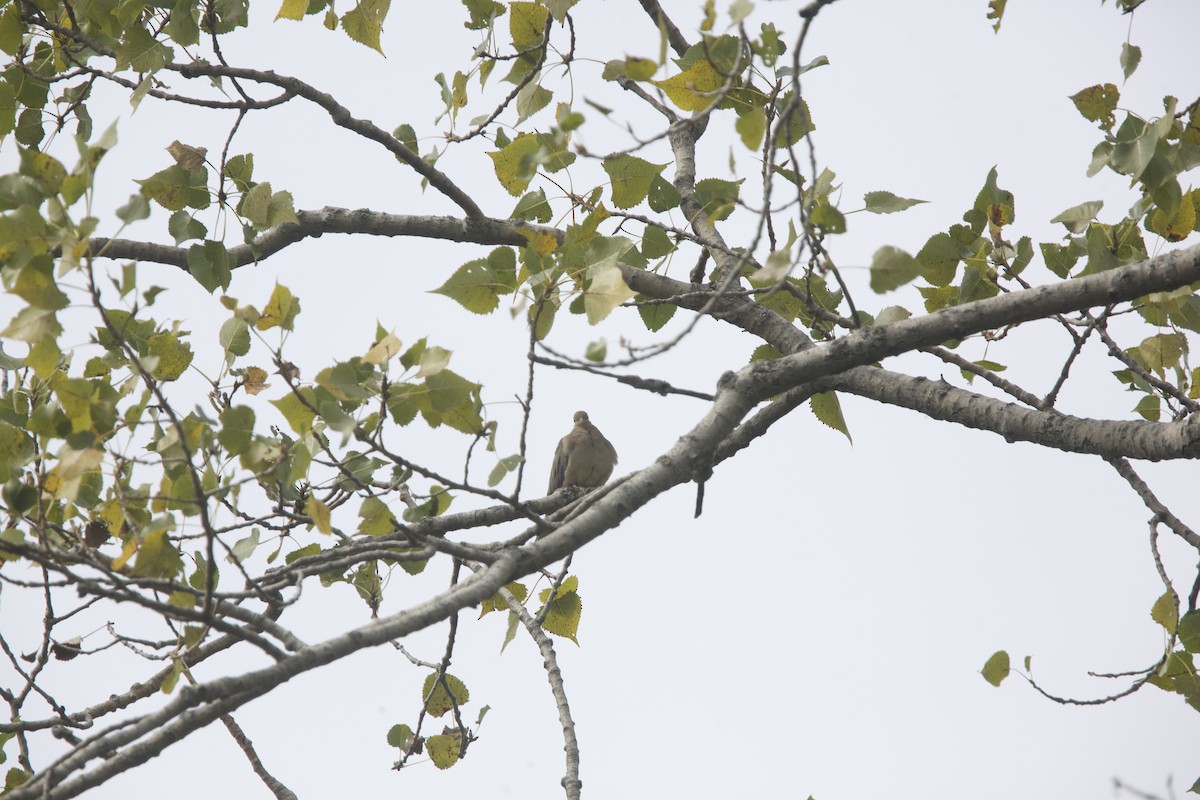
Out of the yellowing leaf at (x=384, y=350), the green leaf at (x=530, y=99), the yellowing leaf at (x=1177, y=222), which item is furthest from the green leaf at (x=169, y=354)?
the yellowing leaf at (x=1177, y=222)

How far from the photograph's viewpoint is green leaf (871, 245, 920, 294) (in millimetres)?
2244

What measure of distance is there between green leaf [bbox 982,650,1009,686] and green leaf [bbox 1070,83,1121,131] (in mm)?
1814

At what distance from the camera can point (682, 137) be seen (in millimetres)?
4871

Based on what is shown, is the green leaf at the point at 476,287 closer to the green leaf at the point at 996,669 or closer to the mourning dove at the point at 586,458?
the green leaf at the point at 996,669

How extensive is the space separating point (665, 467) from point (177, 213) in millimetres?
1960

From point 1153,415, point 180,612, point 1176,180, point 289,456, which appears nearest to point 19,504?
point 289,456

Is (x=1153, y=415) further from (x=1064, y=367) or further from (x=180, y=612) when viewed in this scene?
(x=180, y=612)

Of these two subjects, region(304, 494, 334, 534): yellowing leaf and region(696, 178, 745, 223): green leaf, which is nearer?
region(304, 494, 334, 534): yellowing leaf

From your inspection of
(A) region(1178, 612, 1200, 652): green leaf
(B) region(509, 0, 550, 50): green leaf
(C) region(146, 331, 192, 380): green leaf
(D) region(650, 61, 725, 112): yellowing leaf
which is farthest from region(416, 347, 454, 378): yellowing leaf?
(A) region(1178, 612, 1200, 652): green leaf

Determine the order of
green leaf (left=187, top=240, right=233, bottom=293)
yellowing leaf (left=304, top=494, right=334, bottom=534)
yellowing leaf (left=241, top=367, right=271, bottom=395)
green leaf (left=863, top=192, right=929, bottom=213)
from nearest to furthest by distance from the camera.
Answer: yellowing leaf (left=304, top=494, right=334, bottom=534) → green leaf (left=863, top=192, right=929, bottom=213) → green leaf (left=187, top=240, right=233, bottom=293) → yellowing leaf (left=241, top=367, right=271, bottom=395)

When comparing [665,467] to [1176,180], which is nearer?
[665,467]

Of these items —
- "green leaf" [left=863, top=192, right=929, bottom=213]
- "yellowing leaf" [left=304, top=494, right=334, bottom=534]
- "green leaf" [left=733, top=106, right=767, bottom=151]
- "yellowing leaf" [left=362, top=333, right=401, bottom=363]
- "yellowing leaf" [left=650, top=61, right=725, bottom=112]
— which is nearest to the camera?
"green leaf" [left=733, top=106, right=767, bottom=151]

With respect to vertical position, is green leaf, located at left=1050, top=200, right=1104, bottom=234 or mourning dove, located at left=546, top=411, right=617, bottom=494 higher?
mourning dove, located at left=546, top=411, right=617, bottom=494

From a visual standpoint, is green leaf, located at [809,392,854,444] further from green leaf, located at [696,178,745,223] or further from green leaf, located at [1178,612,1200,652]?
green leaf, located at [1178,612,1200,652]
